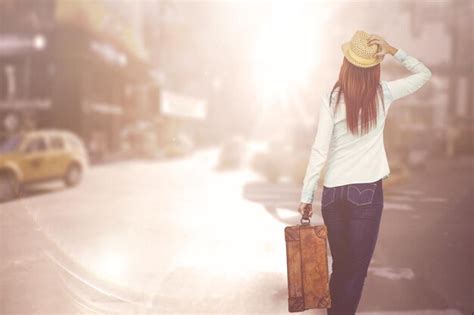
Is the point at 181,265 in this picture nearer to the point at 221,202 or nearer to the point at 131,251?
the point at 131,251

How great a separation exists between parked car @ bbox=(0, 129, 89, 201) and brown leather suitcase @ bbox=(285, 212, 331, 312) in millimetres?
11495

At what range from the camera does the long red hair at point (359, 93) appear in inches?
130

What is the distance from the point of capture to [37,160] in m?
14.5

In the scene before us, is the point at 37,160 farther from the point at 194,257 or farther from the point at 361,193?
the point at 361,193

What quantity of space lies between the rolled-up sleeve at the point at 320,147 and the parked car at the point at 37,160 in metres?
11.6

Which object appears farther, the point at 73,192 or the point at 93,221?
the point at 73,192

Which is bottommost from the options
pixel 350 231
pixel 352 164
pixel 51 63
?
pixel 51 63

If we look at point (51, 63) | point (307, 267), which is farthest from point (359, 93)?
point (51, 63)

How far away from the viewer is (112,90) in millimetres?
44594

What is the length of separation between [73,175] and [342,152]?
47.8 ft

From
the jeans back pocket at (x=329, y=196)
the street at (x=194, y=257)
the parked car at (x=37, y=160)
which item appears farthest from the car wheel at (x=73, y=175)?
the jeans back pocket at (x=329, y=196)

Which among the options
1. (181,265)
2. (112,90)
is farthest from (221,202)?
(112,90)

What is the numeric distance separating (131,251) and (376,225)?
4.69 meters

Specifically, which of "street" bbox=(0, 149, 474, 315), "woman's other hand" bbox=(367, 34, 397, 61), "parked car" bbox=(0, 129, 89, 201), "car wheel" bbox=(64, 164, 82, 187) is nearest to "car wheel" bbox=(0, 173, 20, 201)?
"parked car" bbox=(0, 129, 89, 201)
